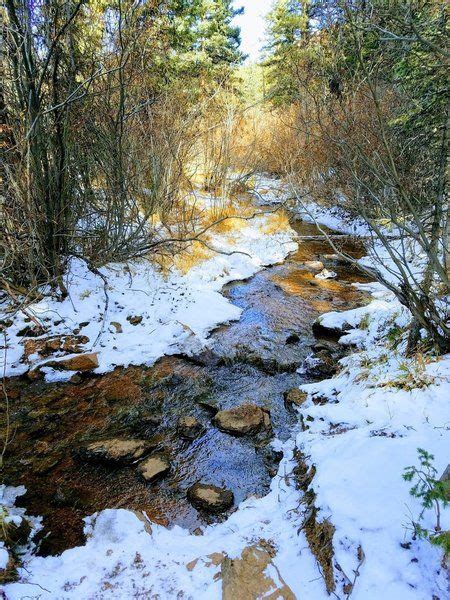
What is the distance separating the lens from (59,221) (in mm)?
5438

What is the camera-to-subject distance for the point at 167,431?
3.98 metres

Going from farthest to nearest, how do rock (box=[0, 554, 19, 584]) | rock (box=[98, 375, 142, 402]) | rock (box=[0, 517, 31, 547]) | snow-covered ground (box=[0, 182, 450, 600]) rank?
1. rock (box=[98, 375, 142, 402])
2. rock (box=[0, 517, 31, 547])
3. rock (box=[0, 554, 19, 584])
4. snow-covered ground (box=[0, 182, 450, 600])

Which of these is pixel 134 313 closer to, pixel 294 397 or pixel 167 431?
pixel 167 431

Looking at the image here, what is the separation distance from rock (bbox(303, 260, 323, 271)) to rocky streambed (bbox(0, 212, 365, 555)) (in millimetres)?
3193

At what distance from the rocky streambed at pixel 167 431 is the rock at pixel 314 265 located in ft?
10.5

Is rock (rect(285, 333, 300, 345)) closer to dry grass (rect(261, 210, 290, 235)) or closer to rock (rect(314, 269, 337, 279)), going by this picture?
rock (rect(314, 269, 337, 279))

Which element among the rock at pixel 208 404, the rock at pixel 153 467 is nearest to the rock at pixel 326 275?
the rock at pixel 208 404

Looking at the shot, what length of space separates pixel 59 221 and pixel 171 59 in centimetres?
1049

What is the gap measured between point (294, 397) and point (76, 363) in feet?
9.46

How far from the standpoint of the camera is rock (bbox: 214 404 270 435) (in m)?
3.91

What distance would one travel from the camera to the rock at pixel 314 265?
9.03 metres

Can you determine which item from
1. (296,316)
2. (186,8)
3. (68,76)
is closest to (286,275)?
(296,316)

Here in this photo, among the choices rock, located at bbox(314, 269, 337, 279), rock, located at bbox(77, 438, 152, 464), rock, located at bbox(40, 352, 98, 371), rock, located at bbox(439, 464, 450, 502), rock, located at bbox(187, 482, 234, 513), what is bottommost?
rock, located at bbox(187, 482, 234, 513)

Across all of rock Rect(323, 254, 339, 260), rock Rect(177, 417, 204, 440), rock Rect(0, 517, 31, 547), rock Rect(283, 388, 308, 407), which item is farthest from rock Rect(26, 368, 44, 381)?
rock Rect(323, 254, 339, 260)
